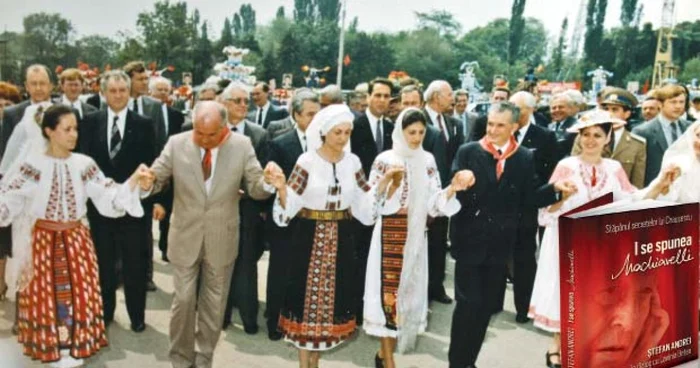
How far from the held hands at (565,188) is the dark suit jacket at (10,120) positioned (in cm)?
221

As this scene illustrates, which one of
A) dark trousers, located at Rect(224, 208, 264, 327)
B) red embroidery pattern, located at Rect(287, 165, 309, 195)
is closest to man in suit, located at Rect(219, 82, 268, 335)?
dark trousers, located at Rect(224, 208, 264, 327)

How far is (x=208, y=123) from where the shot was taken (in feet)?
8.79

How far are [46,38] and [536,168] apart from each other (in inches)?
86.0

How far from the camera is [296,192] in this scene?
274 centimetres

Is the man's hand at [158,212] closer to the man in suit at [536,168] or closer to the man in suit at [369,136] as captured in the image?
the man in suit at [369,136]

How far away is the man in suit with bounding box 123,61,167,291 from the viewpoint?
255 cm

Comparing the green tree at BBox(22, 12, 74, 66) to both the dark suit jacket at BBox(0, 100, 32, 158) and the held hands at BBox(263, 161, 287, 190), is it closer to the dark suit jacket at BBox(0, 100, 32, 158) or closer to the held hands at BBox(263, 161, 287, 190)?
the dark suit jacket at BBox(0, 100, 32, 158)

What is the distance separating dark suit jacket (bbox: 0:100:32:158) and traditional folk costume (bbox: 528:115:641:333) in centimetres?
228

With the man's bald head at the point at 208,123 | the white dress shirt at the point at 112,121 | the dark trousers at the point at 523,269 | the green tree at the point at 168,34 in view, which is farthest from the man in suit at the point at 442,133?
the white dress shirt at the point at 112,121

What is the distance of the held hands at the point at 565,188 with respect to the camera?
305 cm

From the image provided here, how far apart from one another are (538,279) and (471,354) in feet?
1.73

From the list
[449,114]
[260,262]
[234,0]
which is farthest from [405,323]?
[234,0]

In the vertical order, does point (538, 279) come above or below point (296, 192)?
below

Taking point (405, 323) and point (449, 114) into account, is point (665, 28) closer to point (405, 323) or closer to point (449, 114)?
point (449, 114)
